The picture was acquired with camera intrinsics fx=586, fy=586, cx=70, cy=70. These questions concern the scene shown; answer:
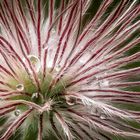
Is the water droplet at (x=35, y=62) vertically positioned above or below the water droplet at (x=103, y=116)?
above

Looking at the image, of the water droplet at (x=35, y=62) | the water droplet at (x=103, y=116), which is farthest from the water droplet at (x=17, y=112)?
the water droplet at (x=103, y=116)

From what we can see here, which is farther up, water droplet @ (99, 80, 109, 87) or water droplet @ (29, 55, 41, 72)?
water droplet @ (29, 55, 41, 72)

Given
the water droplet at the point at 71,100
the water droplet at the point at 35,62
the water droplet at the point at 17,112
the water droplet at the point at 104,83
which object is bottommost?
the water droplet at the point at 17,112

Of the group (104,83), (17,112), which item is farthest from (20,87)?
(104,83)

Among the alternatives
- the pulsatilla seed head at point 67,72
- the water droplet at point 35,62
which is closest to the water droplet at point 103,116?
the pulsatilla seed head at point 67,72

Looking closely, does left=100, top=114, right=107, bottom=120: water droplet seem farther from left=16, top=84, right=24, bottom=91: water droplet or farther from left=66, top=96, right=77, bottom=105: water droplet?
left=16, top=84, right=24, bottom=91: water droplet

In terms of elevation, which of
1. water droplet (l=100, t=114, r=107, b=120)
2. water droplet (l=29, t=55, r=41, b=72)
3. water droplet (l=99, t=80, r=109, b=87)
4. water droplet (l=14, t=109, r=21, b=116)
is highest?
water droplet (l=29, t=55, r=41, b=72)

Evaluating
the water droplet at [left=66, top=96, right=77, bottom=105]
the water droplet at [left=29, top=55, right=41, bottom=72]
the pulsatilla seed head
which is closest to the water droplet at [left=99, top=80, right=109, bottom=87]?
the pulsatilla seed head

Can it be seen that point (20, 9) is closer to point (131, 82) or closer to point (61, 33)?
point (61, 33)

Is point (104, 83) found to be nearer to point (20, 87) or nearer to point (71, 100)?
point (71, 100)

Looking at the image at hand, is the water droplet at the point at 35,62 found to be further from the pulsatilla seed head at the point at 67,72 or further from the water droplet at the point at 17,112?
the water droplet at the point at 17,112

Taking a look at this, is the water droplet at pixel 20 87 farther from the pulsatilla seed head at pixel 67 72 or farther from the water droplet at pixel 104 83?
the water droplet at pixel 104 83

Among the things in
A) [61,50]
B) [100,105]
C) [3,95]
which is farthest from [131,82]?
[3,95]
